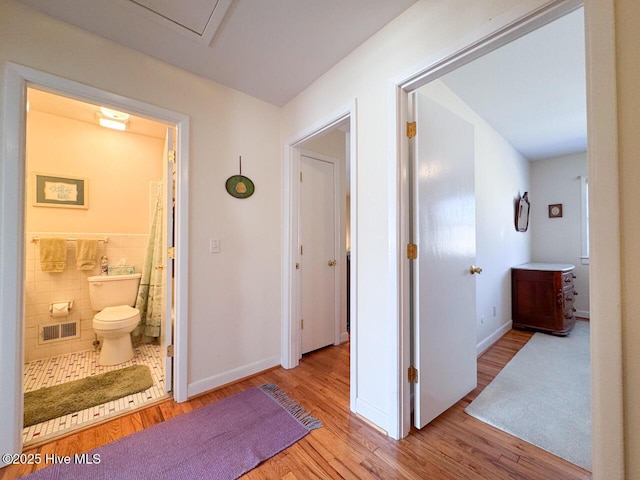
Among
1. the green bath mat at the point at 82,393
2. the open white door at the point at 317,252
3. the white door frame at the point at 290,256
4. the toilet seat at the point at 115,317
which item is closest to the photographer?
the green bath mat at the point at 82,393

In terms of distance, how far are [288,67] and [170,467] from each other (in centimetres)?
257

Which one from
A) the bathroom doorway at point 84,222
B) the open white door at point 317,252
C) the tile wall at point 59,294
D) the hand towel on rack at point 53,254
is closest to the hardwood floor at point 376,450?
the bathroom doorway at point 84,222

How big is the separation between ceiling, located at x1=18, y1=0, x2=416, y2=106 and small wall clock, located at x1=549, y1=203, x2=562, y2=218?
424cm

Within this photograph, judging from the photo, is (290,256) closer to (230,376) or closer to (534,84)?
(230,376)

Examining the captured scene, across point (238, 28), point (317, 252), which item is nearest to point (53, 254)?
point (317, 252)

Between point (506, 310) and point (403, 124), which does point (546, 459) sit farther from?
point (506, 310)

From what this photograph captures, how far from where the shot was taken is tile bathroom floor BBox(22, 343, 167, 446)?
156cm

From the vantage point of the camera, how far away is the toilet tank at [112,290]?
8.51 ft

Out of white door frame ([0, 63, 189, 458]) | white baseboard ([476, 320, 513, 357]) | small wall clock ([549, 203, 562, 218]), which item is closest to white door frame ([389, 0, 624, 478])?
white door frame ([0, 63, 189, 458])

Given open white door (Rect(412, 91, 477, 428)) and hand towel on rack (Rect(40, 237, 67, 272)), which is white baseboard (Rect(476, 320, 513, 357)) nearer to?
open white door (Rect(412, 91, 477, 428))

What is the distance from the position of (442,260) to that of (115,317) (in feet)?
9.25

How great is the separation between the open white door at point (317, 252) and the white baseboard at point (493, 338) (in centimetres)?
152

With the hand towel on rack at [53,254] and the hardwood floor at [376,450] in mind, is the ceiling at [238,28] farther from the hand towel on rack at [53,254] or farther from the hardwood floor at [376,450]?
the hardwood floor at [376,450]

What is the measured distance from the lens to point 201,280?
200 cm
